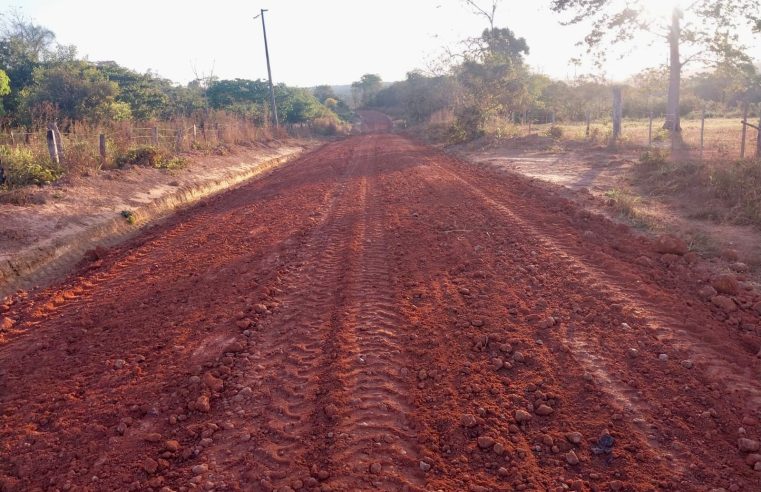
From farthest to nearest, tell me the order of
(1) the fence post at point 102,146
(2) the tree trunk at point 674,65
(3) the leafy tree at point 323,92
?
(3) the leafy tree at point 323,92 < (2) the tree trunk at point 674,65 < (1) the fence post at point 102,146

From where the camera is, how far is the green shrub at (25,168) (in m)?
10.3

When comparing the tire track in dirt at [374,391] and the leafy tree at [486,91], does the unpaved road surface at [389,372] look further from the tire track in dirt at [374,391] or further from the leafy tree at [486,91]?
the leafy tree at [486,91]

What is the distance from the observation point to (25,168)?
419 inches

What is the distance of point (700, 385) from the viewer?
12.4 ft

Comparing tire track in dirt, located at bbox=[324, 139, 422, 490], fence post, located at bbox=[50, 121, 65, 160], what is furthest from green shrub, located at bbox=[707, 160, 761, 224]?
fence post, located at bbox=[50, 121, 65, 160]

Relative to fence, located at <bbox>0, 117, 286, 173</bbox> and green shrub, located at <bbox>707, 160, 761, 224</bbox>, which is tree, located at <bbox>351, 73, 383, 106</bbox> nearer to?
fence, located at <bbox>0, 117, 286, 173</bbox>

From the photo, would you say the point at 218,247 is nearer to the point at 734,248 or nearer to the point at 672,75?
the point at 734,248

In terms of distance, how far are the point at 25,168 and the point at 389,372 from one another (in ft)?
32.4

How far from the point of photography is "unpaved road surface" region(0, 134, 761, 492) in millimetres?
3152

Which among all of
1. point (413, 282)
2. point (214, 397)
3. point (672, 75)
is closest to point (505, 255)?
point (413, 282)

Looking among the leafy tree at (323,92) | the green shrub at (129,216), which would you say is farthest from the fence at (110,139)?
the leafy tree at (323,92)

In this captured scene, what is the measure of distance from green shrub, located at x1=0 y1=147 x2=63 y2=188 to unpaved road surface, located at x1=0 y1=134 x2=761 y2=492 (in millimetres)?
4207

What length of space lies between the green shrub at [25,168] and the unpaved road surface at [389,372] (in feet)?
13.8

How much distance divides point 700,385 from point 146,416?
384 centimetres
